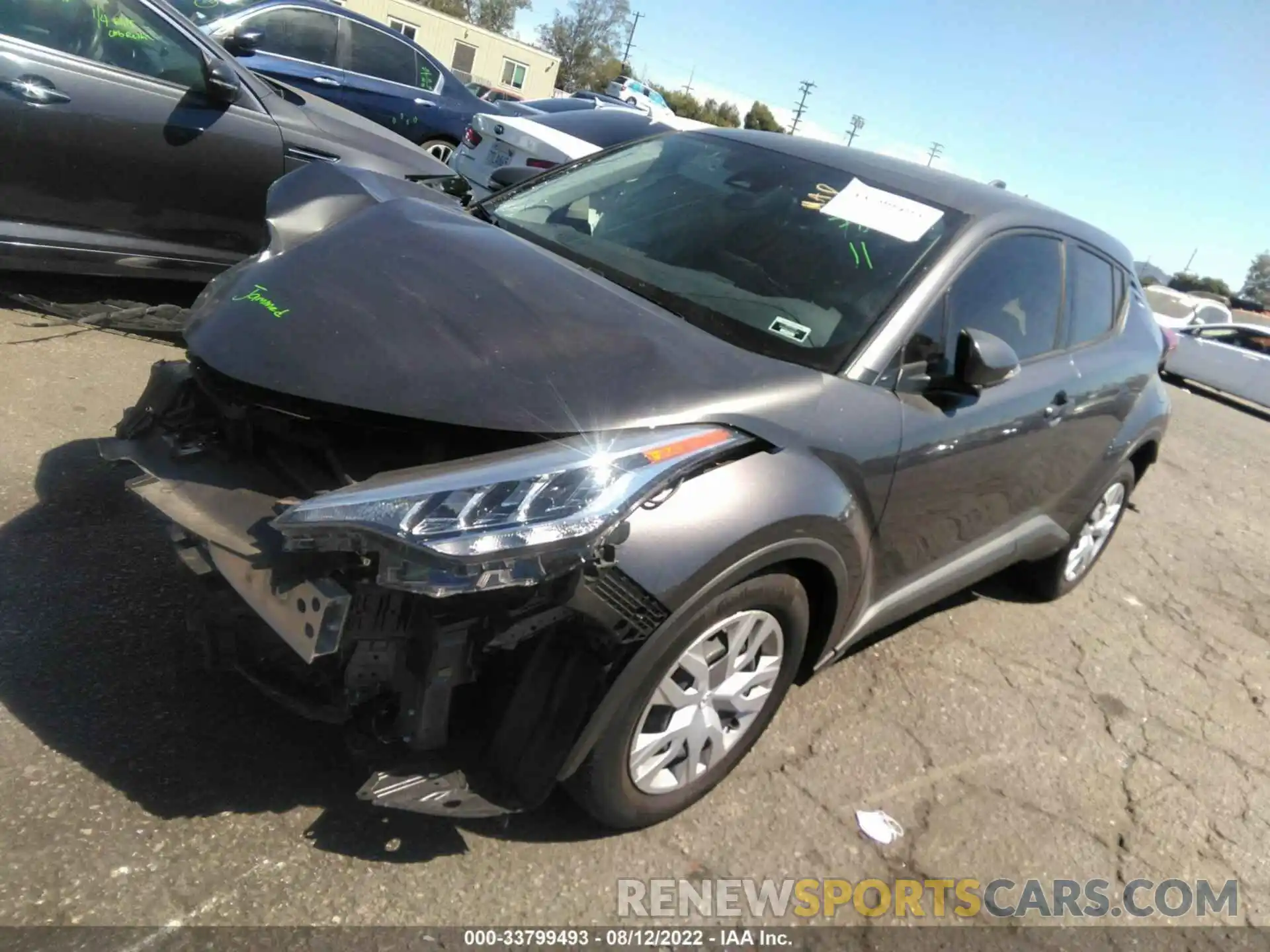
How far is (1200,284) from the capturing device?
7575 cm

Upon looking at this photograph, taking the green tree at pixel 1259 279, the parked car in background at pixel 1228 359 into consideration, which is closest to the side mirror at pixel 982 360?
the parked car in background at pixel 1228 359

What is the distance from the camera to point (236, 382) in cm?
225

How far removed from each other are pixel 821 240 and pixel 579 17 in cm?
7718

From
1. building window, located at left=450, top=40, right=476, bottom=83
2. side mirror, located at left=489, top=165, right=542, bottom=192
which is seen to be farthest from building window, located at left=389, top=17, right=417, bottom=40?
side mirror, located at left=489, top=165, right=542, bottom=192

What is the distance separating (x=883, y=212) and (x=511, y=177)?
1.68m

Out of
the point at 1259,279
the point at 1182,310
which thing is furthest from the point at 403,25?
the point at 1259,279

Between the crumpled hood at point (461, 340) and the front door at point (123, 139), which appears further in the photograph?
the front door at point (123, 139)

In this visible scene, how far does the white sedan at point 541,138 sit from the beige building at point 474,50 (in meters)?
33.7

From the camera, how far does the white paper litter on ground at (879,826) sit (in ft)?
9.38

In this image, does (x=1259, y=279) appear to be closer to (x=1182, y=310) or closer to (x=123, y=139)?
(x=1182, y=310)

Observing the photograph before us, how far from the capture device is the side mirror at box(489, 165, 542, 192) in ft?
12.9

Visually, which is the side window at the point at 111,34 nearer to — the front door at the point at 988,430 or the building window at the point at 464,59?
the front door at the point at 988,430

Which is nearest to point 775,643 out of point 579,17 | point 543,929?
point 543,929

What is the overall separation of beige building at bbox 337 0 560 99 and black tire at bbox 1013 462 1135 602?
126 ft
